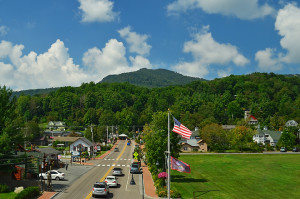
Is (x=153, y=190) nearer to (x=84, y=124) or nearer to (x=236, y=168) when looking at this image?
(x=236, y=168)

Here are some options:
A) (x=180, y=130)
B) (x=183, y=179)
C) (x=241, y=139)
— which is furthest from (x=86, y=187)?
(x=241, y=139)

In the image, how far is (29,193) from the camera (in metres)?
31.6

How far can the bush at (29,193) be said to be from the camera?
98.5ft

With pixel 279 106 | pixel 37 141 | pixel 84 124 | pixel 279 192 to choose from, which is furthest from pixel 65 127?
pixel 279 192

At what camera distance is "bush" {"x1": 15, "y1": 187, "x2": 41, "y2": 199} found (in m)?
30.0

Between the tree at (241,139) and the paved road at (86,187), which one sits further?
the tree at (241,139)

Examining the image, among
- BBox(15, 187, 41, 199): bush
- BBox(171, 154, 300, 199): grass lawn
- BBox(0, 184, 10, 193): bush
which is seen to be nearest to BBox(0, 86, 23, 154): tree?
BBox(0, 184, 10, 193): bush

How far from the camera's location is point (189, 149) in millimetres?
102500

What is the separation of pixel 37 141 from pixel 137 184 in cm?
10058

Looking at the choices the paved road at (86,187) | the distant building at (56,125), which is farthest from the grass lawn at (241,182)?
the distant building at (56,125)

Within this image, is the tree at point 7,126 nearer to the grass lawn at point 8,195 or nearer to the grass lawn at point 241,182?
the grass lawn at point 8,195

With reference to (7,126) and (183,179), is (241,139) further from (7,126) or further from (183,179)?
(7,126)

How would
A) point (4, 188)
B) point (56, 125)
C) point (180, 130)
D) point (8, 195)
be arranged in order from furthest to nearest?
point (56, 125) < point (4, 188) < point (8, 195) < point (180, 130)

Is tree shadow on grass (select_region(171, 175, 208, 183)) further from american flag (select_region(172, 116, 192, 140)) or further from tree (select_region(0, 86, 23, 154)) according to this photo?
tree (select_region(0, 86, 23, 154))
